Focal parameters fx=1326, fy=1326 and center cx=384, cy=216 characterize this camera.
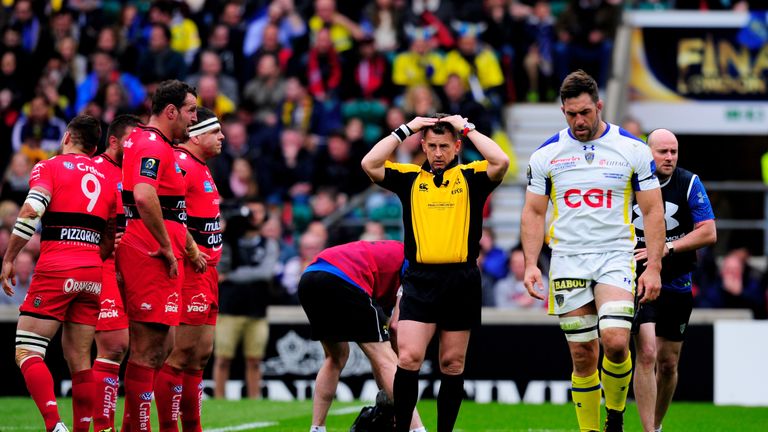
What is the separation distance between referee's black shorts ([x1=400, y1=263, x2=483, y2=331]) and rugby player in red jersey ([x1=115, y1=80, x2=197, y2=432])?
1662mm

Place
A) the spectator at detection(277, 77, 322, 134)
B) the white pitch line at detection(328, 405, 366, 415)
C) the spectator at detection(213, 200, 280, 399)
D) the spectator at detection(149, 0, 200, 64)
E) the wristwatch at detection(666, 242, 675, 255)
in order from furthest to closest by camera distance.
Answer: the spectator at detection(149, 0, 200, 64), the spectator at detection(277, 77, 322, 134), the spectator at detection(213, 200, 280, 399), the white pitch line at detection(328, 405, 366, 415), the wristwatch at detection(666, 242, 675, 255)

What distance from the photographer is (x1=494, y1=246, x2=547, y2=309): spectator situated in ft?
55.1

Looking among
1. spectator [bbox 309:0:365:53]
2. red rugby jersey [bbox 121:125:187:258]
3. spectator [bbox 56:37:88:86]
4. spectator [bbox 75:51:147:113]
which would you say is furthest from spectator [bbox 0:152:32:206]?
red rugby jersey [bbox 121:125:187:258]

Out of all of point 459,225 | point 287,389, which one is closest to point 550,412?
point 287,389

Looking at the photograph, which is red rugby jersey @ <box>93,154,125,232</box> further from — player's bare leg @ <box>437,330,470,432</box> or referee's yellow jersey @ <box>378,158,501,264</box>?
player's bare leg @ <box>437,330,470,432</box>

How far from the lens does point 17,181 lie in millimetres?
18547

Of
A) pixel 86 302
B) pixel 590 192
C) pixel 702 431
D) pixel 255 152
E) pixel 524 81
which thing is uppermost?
pixel 524 81

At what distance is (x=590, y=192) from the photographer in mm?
9039

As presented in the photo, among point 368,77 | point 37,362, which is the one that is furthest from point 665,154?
point 368,77

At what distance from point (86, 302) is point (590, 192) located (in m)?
3.81

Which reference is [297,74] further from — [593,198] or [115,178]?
[593,198]

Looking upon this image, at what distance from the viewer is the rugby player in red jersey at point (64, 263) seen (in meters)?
9.64

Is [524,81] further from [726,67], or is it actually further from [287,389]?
[287,389]

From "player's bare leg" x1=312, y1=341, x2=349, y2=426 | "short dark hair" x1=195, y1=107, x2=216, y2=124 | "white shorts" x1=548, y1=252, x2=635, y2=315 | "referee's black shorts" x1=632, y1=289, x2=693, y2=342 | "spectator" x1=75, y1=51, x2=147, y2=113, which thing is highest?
"spectator" x1=75, y1=51, x2=147, y2=113
